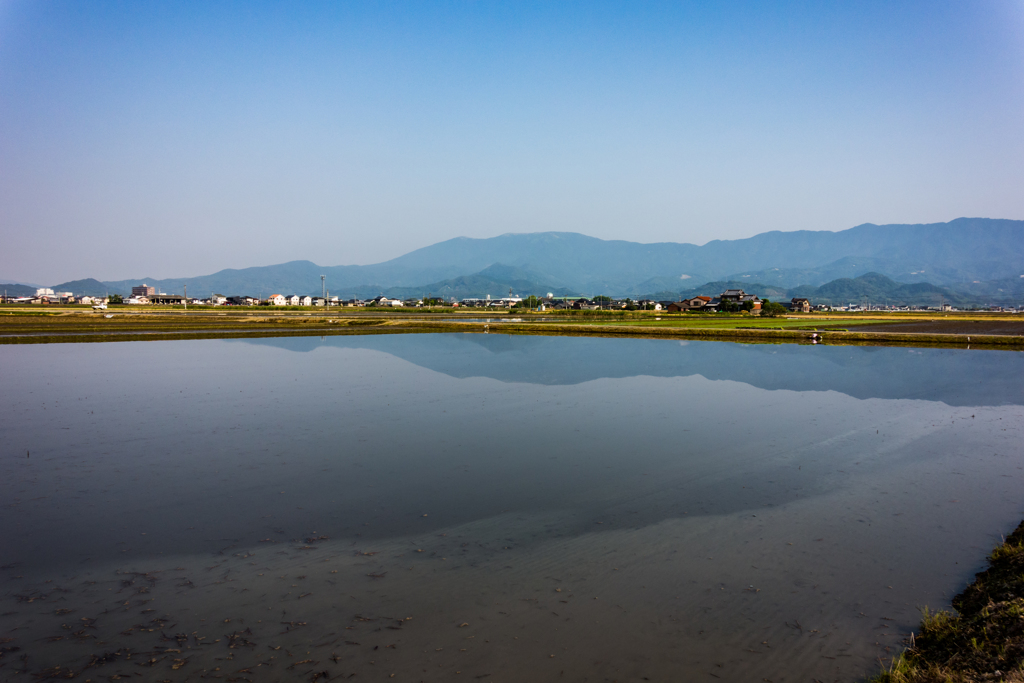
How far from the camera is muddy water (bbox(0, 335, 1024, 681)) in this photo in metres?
4.64

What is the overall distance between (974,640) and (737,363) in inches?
807

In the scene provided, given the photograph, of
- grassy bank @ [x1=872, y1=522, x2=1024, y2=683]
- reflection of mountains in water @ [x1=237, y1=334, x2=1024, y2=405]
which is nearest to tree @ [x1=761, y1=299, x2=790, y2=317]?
reflection of mountains in water @ [x1=237, y1=334, x2=1024, y2=405]

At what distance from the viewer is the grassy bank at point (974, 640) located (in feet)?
13.1

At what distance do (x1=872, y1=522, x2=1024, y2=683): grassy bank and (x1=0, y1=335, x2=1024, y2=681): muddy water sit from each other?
278 mm

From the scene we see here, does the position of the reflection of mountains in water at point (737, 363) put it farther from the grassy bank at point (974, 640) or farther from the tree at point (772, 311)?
the tree at point (772, 311)

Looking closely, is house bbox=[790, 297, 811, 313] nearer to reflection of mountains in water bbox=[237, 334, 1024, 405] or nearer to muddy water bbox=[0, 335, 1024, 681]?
reflection of mountains in water bbox=[237, 334, 1024, 405]

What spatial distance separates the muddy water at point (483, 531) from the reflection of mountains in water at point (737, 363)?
2.77 m

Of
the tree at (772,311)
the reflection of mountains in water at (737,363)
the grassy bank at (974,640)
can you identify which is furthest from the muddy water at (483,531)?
the tree at (772,311)

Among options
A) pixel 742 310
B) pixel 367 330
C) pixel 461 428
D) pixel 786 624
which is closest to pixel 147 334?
pixel 367 330

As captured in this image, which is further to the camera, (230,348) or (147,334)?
(147,334)

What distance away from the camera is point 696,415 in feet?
45.1

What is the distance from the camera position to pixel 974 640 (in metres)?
4.37

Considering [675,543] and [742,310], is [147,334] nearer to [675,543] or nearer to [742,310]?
[675,543]

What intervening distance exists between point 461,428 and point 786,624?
7.83 metres
